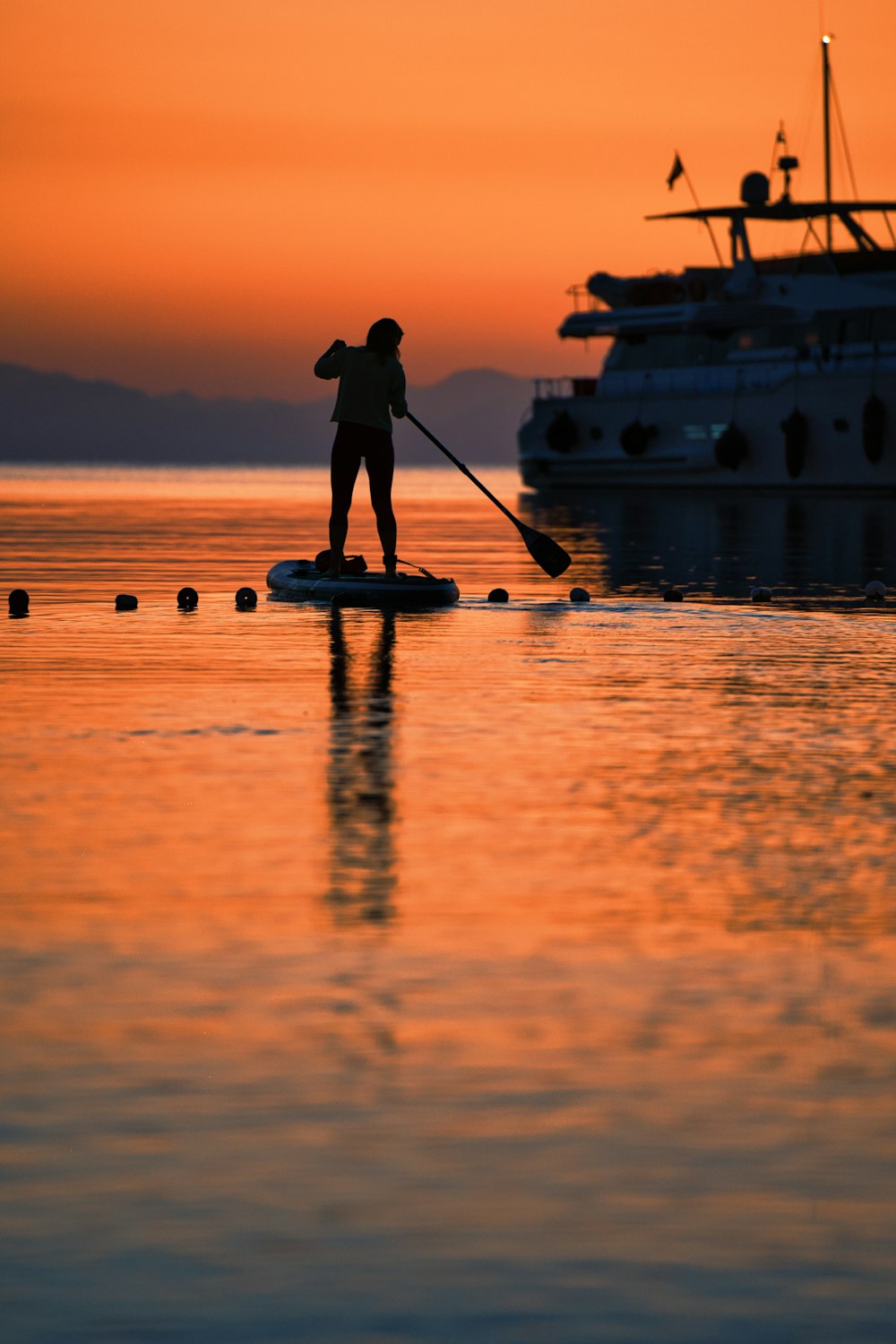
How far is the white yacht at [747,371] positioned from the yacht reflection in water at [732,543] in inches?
78.5

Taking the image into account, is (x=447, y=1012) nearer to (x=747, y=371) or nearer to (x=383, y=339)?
(x=383, y=339)

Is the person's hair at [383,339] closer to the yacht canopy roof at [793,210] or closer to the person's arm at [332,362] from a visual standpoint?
the person's arm at [332,362]

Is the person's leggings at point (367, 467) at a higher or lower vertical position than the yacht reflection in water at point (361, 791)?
higher

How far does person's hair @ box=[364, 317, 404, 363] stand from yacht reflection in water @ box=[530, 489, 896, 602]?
438 cm

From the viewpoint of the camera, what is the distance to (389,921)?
274 inches

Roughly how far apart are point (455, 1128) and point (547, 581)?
22.1 metres

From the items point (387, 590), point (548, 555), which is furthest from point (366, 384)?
point (548, 555)

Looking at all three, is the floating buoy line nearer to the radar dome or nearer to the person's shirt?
the person's shirt

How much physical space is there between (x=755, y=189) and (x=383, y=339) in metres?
55.8

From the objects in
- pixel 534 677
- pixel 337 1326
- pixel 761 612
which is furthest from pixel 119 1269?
pixel 761 612

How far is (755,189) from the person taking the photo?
74125 millimetres

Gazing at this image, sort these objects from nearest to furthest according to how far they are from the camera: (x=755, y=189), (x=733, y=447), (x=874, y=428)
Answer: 1. (x=874, y=428)
2. (x=733, y=447)
3. (x=755, y=189)

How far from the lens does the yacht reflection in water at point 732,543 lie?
2602cm

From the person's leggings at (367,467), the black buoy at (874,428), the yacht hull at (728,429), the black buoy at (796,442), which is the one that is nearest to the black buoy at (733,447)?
the yacht hull at (728,429)
